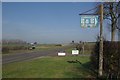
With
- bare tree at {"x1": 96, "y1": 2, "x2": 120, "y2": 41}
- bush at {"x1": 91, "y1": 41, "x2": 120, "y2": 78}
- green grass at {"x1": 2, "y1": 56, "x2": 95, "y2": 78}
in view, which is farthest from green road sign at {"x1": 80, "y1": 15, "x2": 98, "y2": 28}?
bare tree at {"x1": 96, "y1": 2, "x2": 120, "y2": 41}

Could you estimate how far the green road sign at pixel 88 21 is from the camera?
16.5m

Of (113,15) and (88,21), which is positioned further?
(113,15)

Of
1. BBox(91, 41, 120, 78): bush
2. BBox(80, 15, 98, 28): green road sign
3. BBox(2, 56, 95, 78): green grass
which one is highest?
BBox(80, 15, 98, 28): green road sign

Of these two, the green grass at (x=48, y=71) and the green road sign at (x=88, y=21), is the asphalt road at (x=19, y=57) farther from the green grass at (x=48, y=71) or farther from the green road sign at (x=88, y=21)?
the green road sign at (x=88, y=21)

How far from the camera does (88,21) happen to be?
55.2ft

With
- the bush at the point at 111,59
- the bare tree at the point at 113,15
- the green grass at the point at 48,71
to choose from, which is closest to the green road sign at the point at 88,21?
the bush at the point at 111,59

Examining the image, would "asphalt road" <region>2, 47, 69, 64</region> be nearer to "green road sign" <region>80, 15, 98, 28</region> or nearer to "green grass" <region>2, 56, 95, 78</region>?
"green grass" <region>2, 56, 95, 78</region>

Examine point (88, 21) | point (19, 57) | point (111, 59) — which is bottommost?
point (19, 57)

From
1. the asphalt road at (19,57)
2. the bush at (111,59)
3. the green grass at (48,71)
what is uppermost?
the bush at (111,59)

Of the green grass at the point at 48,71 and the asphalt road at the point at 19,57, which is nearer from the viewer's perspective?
the green grass at the point at 48,71

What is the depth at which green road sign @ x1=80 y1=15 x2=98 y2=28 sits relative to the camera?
16.5 m

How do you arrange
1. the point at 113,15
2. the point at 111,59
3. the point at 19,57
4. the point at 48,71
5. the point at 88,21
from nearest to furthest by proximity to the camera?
the point at 111,59
the point at 88,21
the point at 48,71
the point at 113,15
the point at 19,57

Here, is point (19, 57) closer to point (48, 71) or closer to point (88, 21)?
point (48, 71)

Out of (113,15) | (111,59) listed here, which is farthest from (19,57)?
(111,59)
